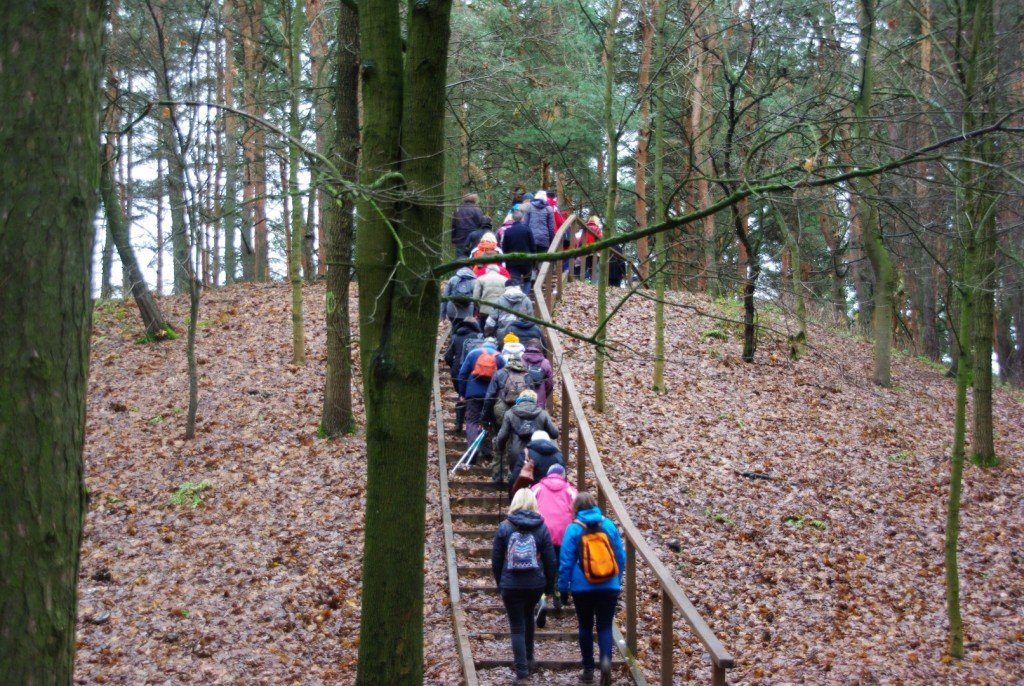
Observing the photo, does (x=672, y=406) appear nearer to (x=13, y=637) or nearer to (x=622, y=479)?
(x=622, y=479)

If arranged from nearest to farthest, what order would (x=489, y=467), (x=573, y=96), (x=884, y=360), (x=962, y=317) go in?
(x=962, y=317) < (x=489, y=467) < (x=884, y=360) < (x=573, y=96)

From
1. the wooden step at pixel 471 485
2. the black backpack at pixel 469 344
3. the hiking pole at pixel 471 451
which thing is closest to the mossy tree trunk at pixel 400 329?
the wooden step at pixel 471 485

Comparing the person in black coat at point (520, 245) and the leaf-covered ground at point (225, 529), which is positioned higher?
the person in black coat at point (520, 245)

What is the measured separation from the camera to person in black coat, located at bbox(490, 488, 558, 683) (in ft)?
23.1

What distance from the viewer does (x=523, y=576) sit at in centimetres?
703

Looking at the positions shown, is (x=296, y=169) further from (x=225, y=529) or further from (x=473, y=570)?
(x=473, y=570)

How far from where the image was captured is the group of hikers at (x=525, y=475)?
702 cm

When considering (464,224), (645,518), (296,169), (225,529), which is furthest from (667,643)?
(464,224)

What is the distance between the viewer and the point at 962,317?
361 inches

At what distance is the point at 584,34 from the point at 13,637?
2082 cm

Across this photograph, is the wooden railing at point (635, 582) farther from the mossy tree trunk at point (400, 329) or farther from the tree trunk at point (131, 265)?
the tree trunk at point (131, 265)

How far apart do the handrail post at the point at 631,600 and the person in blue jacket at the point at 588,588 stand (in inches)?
19.1

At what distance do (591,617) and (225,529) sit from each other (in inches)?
212

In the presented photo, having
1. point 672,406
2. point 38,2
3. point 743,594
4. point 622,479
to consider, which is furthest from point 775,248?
point 38,2
